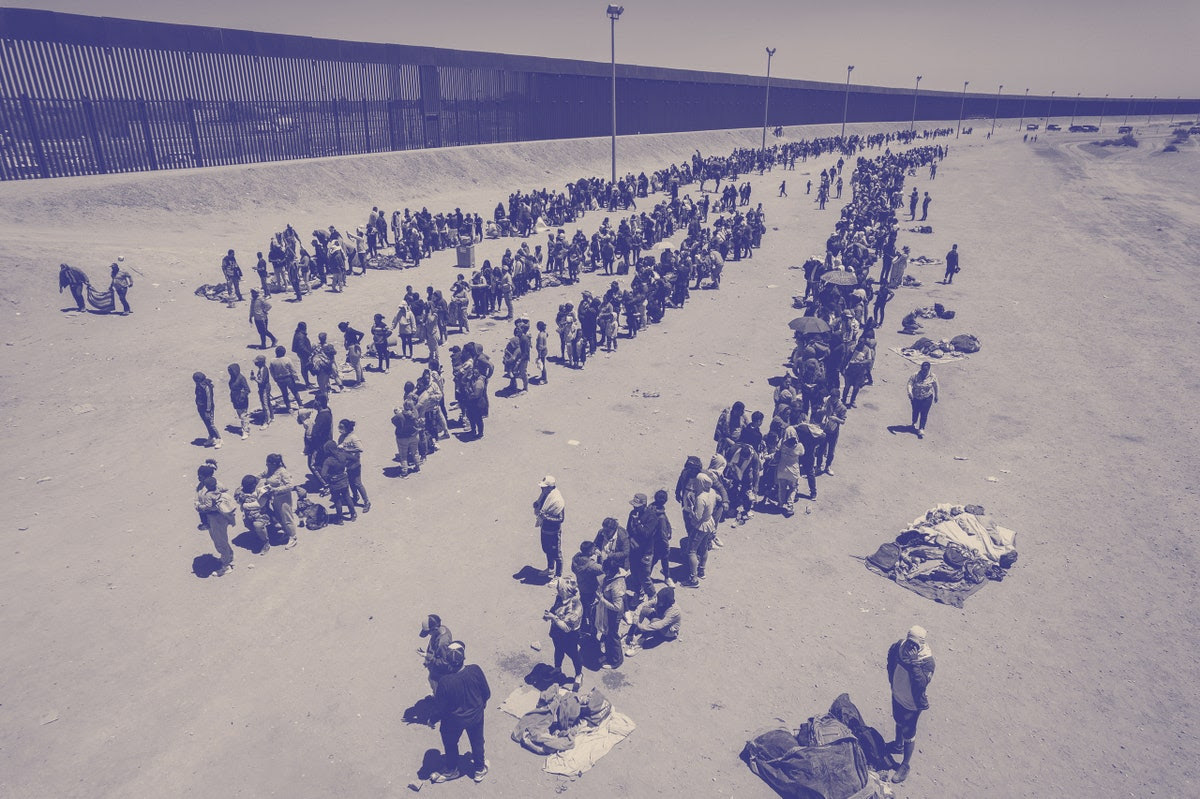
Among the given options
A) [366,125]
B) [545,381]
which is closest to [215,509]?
[545,381]

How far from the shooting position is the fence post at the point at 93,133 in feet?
92.8

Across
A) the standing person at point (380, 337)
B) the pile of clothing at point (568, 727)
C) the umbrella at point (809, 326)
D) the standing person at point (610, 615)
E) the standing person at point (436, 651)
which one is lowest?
the pile of clothing at point (568, 727)

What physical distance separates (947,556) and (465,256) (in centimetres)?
2050

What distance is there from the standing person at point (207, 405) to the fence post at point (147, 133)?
987 inches

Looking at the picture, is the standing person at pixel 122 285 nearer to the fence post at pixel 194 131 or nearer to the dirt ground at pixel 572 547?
the dirt ground at pixel 572 547

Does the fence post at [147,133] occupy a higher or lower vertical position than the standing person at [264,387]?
higher

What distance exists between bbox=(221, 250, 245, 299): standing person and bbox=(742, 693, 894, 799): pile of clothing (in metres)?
19.8

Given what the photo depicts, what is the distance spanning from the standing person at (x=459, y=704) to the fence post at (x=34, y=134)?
32.8 metres

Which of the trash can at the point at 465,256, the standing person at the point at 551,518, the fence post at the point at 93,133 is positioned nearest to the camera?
the standing person at the point at 551,518

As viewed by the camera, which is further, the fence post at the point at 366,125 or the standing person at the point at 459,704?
the fence post at the point at 366,125

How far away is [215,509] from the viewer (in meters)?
8.94

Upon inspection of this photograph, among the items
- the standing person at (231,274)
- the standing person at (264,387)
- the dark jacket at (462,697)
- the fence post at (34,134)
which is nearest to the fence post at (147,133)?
the fence post at (34,134)

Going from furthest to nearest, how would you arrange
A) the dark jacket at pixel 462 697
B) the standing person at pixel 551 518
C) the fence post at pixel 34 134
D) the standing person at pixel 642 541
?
the fence post at pixel 34 134
the standing person at pixel 551 518
the standing person at pixel 642 541
the dark jacket at pixel 462 697

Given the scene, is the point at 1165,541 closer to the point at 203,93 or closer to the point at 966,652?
the point at 966,652
